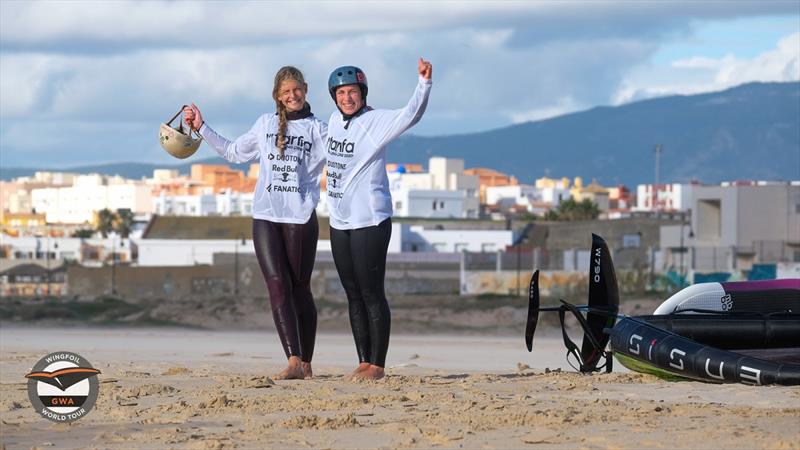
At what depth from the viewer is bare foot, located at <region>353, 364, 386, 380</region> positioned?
392 inches

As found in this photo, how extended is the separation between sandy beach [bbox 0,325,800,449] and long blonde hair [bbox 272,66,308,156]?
171cm

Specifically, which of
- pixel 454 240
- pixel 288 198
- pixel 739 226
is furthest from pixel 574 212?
pixel 288 198

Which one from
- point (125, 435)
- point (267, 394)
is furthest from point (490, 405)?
point (125, 435)

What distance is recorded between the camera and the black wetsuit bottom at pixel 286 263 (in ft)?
33.7

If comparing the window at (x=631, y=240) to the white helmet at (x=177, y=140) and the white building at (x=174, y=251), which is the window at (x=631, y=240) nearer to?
the white building at (x=174, y=251)

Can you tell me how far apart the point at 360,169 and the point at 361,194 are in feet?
0.58

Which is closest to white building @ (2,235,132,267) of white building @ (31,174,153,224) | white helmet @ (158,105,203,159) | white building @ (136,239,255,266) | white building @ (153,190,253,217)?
white building @ (136,239,255,266)

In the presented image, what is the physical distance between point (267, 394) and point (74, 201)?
191176 mm

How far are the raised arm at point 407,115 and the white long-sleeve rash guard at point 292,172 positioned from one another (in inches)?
20.4

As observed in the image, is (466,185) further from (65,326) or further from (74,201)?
(65,326)

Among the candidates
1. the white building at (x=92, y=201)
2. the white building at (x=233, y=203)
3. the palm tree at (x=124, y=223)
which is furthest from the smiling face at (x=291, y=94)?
the white building at (x=92, y=201)

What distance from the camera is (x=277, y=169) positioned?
33.6 ft

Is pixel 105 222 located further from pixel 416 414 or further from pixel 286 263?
pixel 416 414

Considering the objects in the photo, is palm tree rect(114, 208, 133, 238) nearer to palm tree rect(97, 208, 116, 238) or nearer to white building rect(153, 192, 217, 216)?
palm tree rect(97, 208, 116, 238)
